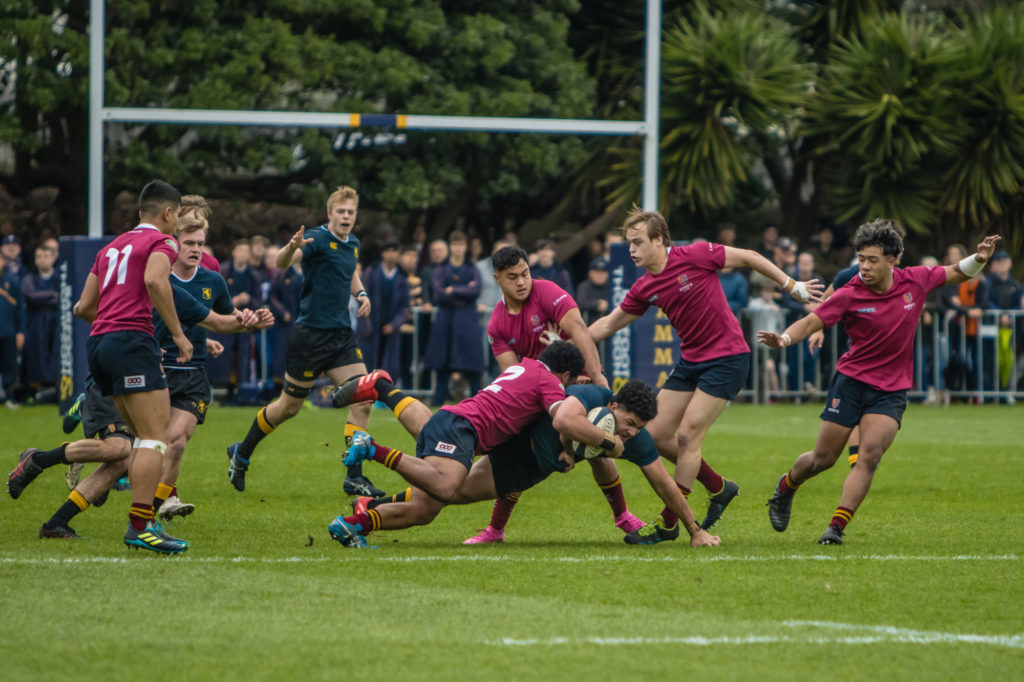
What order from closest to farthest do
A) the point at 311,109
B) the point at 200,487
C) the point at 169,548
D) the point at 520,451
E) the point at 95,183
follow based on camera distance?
the point at 169,548 < the point at 520,451 < the point at 200,487 < the point at 95,183 < the point at 311,109

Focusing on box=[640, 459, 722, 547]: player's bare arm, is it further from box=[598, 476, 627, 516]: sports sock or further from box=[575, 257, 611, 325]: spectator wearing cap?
box=[575, 257, 611, 325]: spectator wearing cap

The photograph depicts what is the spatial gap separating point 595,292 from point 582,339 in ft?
33.6

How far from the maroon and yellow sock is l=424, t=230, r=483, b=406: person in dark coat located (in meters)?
10.3

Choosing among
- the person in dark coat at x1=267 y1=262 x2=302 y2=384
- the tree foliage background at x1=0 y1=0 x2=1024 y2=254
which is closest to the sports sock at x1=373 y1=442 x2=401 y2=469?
the person in dark coat at x1=267 y1=262 x2=302 y2=384

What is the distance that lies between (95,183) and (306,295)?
6052mm

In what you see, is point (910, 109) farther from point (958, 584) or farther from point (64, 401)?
point (958, 584)

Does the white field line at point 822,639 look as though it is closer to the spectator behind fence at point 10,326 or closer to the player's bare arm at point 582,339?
the player's bare arm at point 582,339

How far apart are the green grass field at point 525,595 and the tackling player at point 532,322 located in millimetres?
294

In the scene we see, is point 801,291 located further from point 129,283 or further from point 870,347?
point 129,283

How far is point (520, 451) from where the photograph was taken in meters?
8.33

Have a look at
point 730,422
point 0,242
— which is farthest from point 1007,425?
point 0,242

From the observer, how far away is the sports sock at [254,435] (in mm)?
10578

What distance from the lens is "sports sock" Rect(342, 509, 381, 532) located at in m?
8.02

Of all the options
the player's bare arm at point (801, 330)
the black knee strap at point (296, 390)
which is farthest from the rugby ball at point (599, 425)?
the black knee strap at point (296, 390)
